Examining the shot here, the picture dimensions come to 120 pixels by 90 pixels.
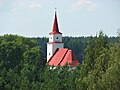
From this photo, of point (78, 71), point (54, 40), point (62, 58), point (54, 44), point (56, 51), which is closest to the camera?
point (78, 71)

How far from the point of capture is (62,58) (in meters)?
70.4

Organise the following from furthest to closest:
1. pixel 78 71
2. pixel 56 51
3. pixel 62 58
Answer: pixel 56 51 → pixel 62 58 → pixel 78 71

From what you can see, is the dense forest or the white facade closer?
the dense forest

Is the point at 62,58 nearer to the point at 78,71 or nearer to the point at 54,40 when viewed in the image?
the point at 54,40

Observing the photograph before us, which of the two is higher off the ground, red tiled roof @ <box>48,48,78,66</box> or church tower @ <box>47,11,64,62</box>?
church tower @ <box>47,11,64,62</box>

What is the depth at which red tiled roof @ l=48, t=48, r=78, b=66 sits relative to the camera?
67.8 m

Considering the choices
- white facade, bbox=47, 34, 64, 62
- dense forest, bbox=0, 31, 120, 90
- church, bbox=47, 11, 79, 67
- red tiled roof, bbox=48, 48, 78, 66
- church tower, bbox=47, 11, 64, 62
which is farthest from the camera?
church tower, bbox=47, 11, 64, 62

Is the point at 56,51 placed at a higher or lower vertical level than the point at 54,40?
lower

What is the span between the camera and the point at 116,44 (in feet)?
94.4

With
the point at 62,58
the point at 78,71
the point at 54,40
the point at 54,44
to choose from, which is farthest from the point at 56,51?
the point at 78,71

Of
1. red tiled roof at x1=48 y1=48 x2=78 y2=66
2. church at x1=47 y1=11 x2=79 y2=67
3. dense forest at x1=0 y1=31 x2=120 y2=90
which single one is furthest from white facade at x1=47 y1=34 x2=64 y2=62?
dense forest at x1=0 y1=31 x2=120 y2=90

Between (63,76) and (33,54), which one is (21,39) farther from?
(63,76)

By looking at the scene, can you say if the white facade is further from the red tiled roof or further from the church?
the red tiled roof

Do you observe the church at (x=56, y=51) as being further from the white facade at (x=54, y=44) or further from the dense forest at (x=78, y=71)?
the dense forest at (x=78, y=71)
